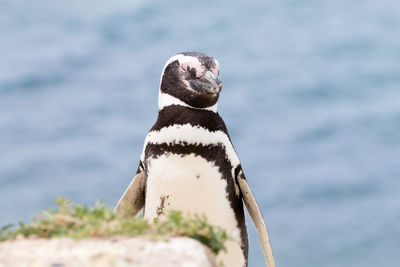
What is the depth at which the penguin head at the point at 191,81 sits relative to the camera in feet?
19.8

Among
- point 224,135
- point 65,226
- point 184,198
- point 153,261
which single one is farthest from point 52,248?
point 224,135

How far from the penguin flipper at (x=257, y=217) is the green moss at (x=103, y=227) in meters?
2.90

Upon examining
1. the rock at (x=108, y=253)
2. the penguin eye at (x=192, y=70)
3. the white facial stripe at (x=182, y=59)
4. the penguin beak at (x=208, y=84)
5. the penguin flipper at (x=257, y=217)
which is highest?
the white facial stripe at (x=182, y=59)

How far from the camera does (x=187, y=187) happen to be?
609cm

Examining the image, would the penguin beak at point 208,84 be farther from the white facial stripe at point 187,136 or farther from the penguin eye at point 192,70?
the white facial stripe at point 187,136

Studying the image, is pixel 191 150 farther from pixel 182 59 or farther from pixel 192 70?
pixel 182 59

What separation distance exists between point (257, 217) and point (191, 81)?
60.4 inches

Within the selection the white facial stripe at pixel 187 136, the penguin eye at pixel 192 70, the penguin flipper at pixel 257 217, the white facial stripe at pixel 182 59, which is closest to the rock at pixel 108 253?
the white facial stripe at pixel 187 136

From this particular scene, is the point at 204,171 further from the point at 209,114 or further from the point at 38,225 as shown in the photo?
the point at 38,225

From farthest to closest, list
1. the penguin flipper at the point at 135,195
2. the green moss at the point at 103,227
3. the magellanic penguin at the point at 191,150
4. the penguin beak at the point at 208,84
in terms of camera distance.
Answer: the penguin flipper at the point at 135,195 → the magellanic penguin at the point at 191,150 → the penguin beak at the point at 208,84 → the green moss at the point at 103,227

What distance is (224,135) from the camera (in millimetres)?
6340

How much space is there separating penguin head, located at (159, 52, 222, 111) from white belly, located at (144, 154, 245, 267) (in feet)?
1.66

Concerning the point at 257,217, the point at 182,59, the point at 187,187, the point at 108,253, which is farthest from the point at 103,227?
the point at 257,217

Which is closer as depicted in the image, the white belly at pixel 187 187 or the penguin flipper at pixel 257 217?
the white belly at pixel 187 187
